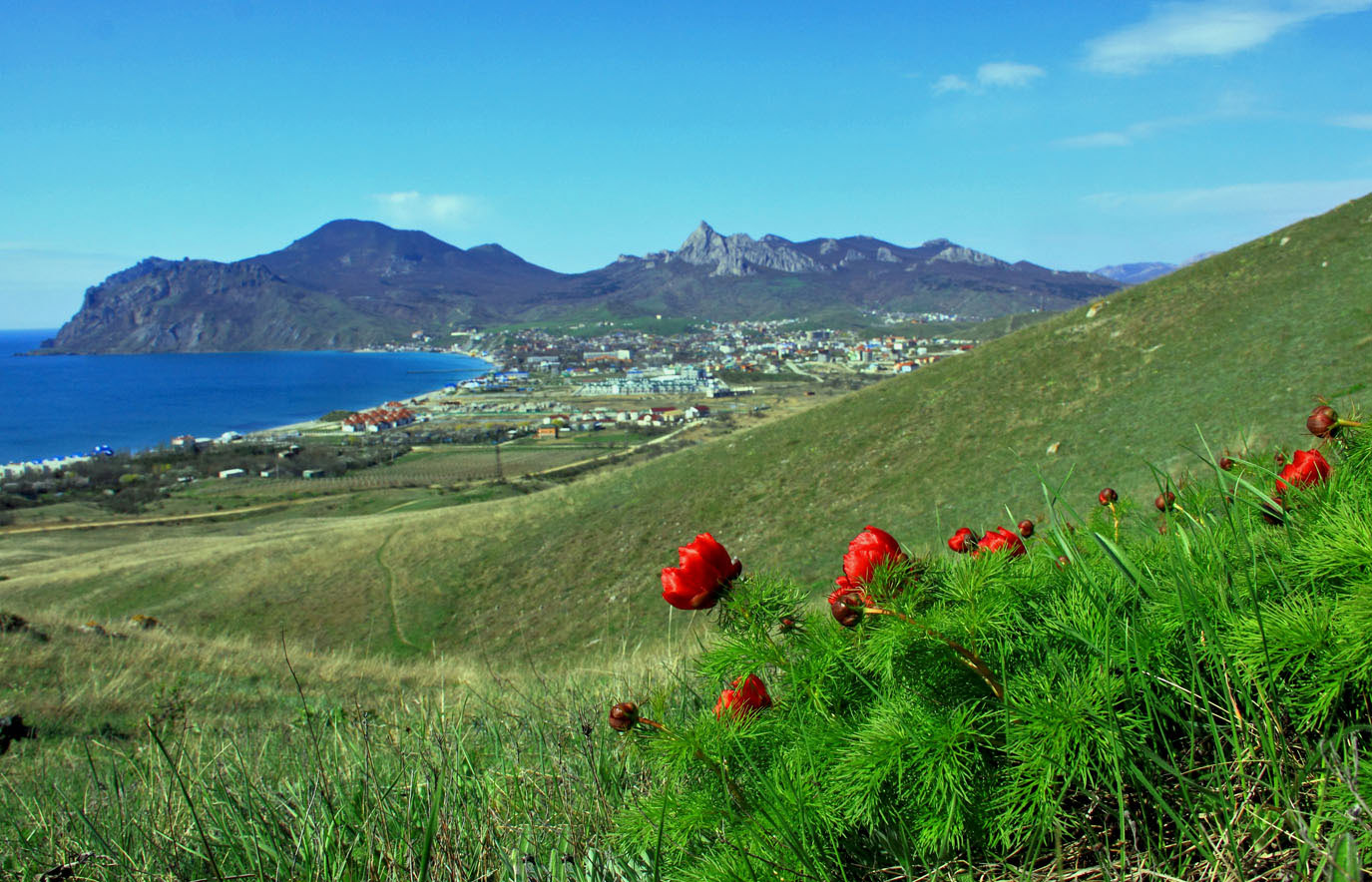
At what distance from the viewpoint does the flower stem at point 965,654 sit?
115cm

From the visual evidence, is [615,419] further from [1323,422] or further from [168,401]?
[168,401]

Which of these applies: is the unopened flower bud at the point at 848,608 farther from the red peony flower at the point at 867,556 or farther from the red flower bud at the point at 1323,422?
the red flower bud at the point at 1323,422

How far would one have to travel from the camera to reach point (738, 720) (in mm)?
1351

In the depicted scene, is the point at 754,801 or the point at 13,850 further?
the point at 13,850

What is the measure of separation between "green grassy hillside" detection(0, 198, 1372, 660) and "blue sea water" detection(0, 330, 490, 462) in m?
90.5

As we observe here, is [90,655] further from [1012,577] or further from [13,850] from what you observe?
[1012,577]

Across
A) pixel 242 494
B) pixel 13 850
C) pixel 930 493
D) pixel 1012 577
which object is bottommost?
pixel 242 494

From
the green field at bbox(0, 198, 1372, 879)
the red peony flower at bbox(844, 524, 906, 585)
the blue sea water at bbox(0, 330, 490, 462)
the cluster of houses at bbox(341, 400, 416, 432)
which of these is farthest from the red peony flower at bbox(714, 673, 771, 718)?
the blue sea water at bbox(0, 330, 490, 462)

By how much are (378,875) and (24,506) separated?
67442 millimetres

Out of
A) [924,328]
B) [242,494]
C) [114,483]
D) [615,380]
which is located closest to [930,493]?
[242,494]

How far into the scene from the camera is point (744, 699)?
55.7 inches

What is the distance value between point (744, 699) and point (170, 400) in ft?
573

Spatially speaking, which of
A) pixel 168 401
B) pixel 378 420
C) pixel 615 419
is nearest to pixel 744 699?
pixel 615 419

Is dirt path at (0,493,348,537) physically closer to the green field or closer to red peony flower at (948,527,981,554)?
the green field
